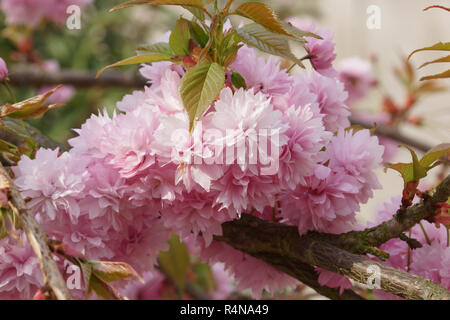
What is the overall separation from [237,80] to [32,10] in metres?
0.94

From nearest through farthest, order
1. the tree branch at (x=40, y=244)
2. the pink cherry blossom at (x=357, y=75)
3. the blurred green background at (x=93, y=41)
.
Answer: the tree branch at (x=40, y=244) → the pink cherry blossom at (x=357, y=75) → the blurred green background at (x=93, y=41)

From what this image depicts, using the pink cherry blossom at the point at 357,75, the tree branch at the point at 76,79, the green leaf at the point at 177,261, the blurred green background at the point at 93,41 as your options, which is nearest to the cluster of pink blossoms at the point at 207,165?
the green leaf at the point at 177,261

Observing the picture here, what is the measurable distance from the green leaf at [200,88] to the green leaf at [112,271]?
2.9 inches

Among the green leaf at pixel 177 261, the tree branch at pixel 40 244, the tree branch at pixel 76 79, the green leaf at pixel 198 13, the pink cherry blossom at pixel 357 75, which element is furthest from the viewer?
the pink cherry blossom at pixel 357 75

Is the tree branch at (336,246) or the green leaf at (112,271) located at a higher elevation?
the green leaf at (112,271)

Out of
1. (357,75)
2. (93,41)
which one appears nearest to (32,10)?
(357,75)

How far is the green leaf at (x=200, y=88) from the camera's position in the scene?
0.28 meters

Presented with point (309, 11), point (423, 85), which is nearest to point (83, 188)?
point (423, 85)

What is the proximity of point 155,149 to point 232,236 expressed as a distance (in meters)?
0.10

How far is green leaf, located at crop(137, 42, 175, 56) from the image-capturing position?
13.2 inches

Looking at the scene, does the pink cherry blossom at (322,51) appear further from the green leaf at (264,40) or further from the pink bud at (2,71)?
the pink bud at (2,71)
